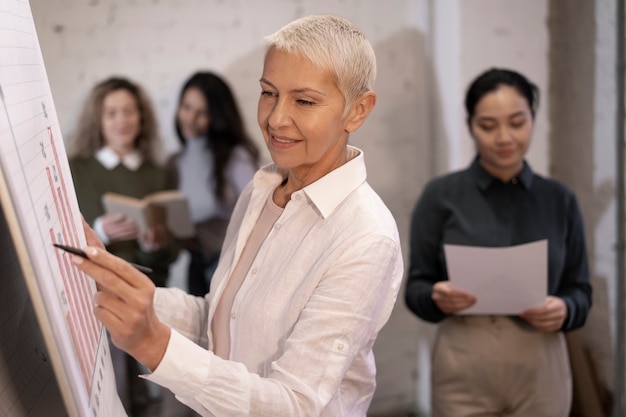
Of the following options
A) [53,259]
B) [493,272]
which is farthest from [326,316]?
[493,272]

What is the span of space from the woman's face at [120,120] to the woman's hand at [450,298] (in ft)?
5.53

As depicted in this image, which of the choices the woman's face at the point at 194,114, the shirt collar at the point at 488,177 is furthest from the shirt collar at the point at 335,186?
the woman's face at the point at 194,114

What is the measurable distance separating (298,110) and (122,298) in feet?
1.43

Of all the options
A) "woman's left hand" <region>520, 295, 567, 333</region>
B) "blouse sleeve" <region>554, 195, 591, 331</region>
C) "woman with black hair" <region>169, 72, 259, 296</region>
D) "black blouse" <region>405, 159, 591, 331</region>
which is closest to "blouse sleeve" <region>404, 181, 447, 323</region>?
"black blouse" <region>405, 159, 591, 331</region>

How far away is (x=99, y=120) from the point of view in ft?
10.1

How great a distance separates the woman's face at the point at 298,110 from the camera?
1114 millimetres

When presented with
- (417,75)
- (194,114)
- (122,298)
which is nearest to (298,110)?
(122,298)

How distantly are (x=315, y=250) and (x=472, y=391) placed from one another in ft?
3.41

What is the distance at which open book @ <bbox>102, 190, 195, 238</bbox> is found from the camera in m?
2.91

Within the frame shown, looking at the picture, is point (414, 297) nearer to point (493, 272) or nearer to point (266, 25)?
point (493, 272)

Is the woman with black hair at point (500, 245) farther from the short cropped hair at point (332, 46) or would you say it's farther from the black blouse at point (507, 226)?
the short cropped hair at point (332, 46)

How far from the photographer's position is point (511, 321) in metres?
2.02

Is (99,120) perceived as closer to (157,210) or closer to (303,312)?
(157,210)

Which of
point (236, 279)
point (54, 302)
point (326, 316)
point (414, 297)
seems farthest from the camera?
point (414, 297)
